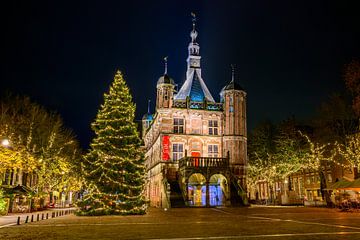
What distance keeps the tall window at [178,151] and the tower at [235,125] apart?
644cm

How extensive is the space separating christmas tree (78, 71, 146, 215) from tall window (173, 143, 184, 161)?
16.1 metres

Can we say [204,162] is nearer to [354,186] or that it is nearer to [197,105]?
[197,105]

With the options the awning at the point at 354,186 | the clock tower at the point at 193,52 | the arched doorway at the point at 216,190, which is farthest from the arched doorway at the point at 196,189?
the awning at the point at 354,186

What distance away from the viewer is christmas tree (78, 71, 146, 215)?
28.2 m

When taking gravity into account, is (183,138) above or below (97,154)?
above

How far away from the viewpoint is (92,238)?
1276cm

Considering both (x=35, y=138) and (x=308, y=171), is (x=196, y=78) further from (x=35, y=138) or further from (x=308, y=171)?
(x=308, y=171)

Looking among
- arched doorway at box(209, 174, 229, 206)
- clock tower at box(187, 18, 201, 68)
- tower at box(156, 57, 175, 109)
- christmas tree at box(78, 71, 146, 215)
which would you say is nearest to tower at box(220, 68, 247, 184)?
arched doorway at box(209, 174, 229, 206)

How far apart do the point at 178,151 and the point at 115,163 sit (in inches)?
734

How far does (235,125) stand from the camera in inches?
1890

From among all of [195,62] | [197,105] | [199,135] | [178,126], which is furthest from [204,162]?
[195,62]

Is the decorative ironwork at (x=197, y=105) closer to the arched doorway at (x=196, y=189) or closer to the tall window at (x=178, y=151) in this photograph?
the tall window at (x=178, y=151)

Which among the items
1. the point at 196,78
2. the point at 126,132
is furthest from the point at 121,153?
the point at 196,78

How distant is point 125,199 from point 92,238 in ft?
53.1
